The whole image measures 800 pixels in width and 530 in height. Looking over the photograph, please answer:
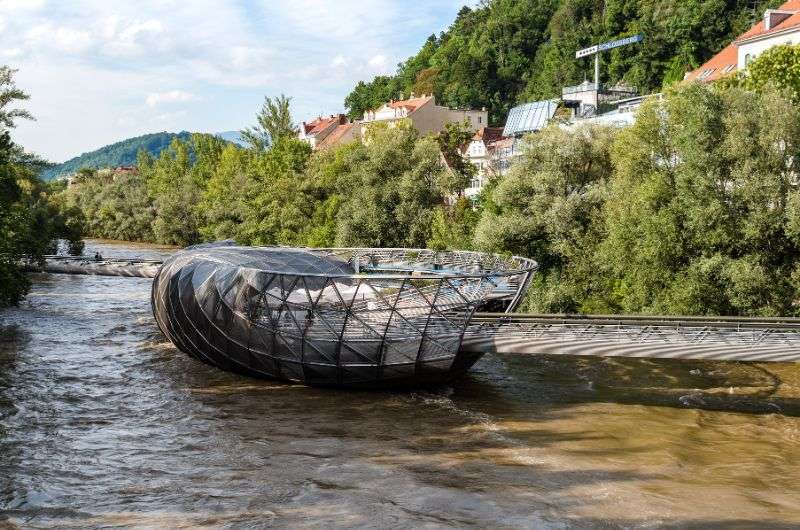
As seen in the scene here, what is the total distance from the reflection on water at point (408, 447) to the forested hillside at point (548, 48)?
71.9m

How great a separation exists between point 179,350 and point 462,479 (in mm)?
16984

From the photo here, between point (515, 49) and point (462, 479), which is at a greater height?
point (515, 49)

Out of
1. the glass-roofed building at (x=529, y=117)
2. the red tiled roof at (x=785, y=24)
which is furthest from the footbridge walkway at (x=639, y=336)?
the glass-roofed building at (x=529, y=117)

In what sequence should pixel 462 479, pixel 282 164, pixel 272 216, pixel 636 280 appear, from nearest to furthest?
pixel 462 479
pixel 636 280
pixel 272 216
pixel 282 164

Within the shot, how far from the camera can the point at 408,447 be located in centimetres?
1955

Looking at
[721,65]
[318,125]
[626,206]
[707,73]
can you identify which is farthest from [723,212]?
[318,125]

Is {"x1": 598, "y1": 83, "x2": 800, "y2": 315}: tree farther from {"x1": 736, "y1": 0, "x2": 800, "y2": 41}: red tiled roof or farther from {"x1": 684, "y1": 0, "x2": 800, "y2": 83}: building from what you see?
{"x1": 736, "y1": 0, "x2": 800, "y2": 41}: red tiled roof

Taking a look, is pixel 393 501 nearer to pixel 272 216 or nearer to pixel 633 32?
pixel 272 216

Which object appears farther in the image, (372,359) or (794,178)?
(794,178)

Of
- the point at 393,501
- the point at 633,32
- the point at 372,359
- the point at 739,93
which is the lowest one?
the point at 393,501

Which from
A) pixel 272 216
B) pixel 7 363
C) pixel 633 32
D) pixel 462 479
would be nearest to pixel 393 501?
pixel 462 479

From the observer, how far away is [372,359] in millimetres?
23984

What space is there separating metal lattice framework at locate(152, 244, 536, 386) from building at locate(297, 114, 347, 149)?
3398 inches

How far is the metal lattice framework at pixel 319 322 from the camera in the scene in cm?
2361
